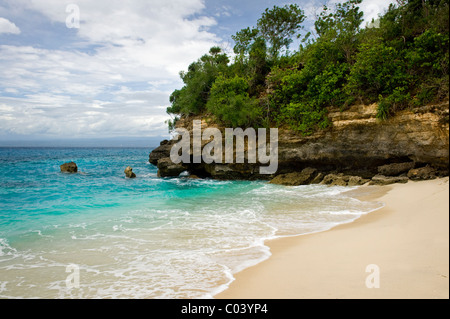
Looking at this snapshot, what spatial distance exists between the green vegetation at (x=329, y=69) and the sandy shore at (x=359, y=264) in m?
9.88

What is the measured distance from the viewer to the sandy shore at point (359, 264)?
390 cm

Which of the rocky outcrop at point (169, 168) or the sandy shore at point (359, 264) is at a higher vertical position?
the rocky outcrop at point (169, 168)

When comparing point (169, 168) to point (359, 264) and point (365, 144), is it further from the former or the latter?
point (359, 264)

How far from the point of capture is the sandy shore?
12.8ft

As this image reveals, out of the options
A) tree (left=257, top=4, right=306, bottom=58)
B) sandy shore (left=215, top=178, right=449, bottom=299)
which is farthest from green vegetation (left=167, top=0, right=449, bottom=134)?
sandy shore (left=215, top=178, right=449, bottom=299)

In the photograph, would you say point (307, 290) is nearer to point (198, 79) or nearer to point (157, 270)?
point (157, 270)

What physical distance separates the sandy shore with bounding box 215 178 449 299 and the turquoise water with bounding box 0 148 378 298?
Result: 2.02 feet

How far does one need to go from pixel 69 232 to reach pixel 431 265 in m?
10.1

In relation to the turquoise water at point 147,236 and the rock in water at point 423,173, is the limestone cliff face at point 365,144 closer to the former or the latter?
the rock in water at point 423,173

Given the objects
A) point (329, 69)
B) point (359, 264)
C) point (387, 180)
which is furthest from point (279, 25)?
point (359, 264)

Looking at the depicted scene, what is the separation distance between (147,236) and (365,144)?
46.5ft

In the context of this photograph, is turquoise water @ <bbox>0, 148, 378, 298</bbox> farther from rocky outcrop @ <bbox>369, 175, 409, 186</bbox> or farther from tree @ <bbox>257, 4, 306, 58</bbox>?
tree @ <bbox>257, 4, 306, 58</bbox>

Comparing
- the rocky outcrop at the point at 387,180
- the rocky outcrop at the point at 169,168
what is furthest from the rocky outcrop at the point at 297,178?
the rocky outcrop at the point at 169,168
